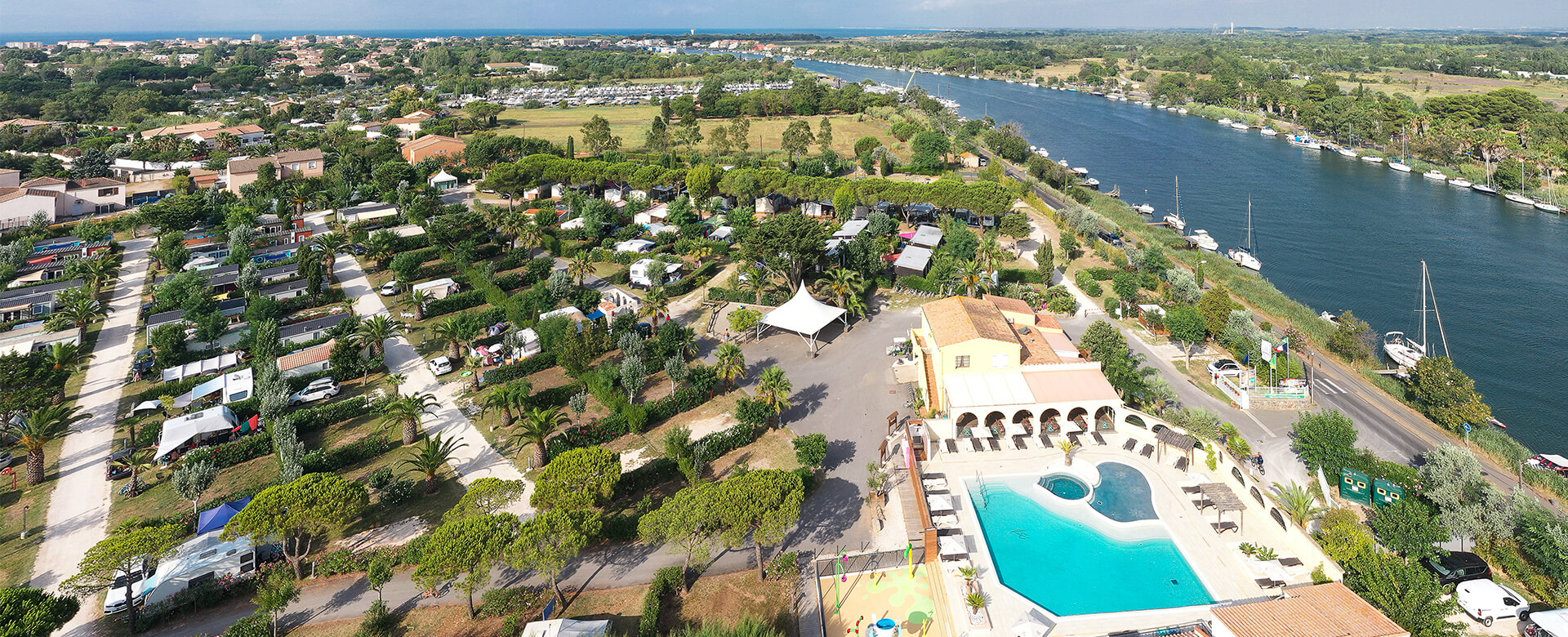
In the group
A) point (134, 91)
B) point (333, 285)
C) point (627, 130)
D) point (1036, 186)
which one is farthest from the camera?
point (134, 91)

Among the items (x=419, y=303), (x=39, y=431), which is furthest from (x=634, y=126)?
(x=39, y=431)

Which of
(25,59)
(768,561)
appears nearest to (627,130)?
(768,561)

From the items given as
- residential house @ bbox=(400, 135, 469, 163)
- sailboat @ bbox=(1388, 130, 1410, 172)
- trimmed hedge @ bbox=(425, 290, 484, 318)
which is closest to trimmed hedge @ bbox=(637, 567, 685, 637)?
trimmed hedge @ bbox=(425, 290, 484, 318)

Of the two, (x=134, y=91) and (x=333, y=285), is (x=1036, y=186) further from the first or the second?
(x=134, y=91)

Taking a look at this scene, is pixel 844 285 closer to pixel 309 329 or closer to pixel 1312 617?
pixel 1312 617

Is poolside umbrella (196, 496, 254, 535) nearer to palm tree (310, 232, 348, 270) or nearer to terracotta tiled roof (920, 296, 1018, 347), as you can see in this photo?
terracotta tiled roof (920, 296, 1018, 347)

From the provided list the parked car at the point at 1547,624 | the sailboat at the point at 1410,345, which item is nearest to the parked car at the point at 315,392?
the parked car at the point at 1547,624

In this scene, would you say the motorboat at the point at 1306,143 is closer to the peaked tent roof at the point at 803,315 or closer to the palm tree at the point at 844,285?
the palm tree at the point at 844,285
